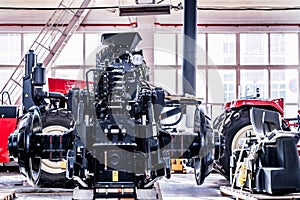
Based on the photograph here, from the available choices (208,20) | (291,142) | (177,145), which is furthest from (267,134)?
(208,20)

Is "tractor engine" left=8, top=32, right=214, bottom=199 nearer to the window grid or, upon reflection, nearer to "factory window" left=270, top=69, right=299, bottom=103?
the window grid

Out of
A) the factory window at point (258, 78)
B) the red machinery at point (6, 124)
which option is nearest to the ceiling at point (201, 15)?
the factory window at point (258, 78)

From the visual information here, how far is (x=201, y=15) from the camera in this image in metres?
13.4

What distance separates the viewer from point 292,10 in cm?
1339

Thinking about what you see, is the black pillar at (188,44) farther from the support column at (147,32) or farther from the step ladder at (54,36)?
the step ladder at (54,36)

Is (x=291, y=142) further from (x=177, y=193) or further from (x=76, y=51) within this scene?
(x=76, y=51)

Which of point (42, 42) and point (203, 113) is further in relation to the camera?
point (42, 42)

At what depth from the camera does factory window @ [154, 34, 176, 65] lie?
13.2 m

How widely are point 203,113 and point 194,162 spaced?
0.47m

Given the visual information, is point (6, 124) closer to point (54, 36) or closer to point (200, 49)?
point (54, 36)

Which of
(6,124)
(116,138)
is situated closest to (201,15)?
(6,124)

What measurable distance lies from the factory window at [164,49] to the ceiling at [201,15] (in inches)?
14.4

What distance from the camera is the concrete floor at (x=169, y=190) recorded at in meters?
6.28

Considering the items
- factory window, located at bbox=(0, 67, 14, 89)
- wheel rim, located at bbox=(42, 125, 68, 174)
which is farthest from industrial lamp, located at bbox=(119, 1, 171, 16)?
factory window, located at bbox=(0, 67, 14, 89)
